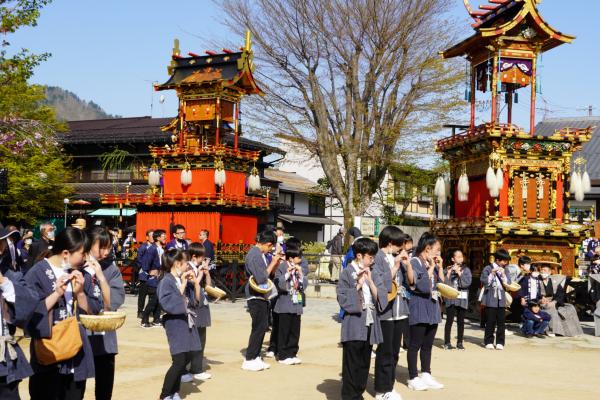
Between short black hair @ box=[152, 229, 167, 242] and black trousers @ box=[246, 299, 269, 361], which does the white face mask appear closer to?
black trousers @ box=[246, 299, 269, 361]

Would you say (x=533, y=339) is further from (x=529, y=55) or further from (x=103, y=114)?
(x=103, y=114)

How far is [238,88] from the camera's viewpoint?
86.6 feet

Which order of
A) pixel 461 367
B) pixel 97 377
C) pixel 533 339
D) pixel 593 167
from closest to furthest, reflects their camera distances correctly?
pixel 97 377 < pixel 461 367 < pixel 533 339 < pixel 593 167

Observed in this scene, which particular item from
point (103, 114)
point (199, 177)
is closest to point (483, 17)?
point (199, 177)

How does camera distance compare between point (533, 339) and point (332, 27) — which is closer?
point (533, 339)

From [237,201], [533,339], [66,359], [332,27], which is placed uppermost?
[332,27]

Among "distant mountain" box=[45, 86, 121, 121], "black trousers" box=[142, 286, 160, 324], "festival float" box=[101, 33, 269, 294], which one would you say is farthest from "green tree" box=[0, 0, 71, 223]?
"distant mountain" box=[45, 86, 121, 121]

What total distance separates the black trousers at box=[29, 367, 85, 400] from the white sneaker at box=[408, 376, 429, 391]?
4685 millimetres

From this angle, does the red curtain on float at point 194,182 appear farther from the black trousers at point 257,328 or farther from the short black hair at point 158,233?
the black trousers at point 257,328

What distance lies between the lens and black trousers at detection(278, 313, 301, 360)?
10.7 metres

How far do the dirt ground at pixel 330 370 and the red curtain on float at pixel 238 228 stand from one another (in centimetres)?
1016

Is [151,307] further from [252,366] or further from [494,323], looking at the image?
[494,323]

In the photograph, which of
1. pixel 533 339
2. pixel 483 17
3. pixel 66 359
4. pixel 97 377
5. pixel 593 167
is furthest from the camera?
pixel 593 167

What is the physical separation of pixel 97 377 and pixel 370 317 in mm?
2891
